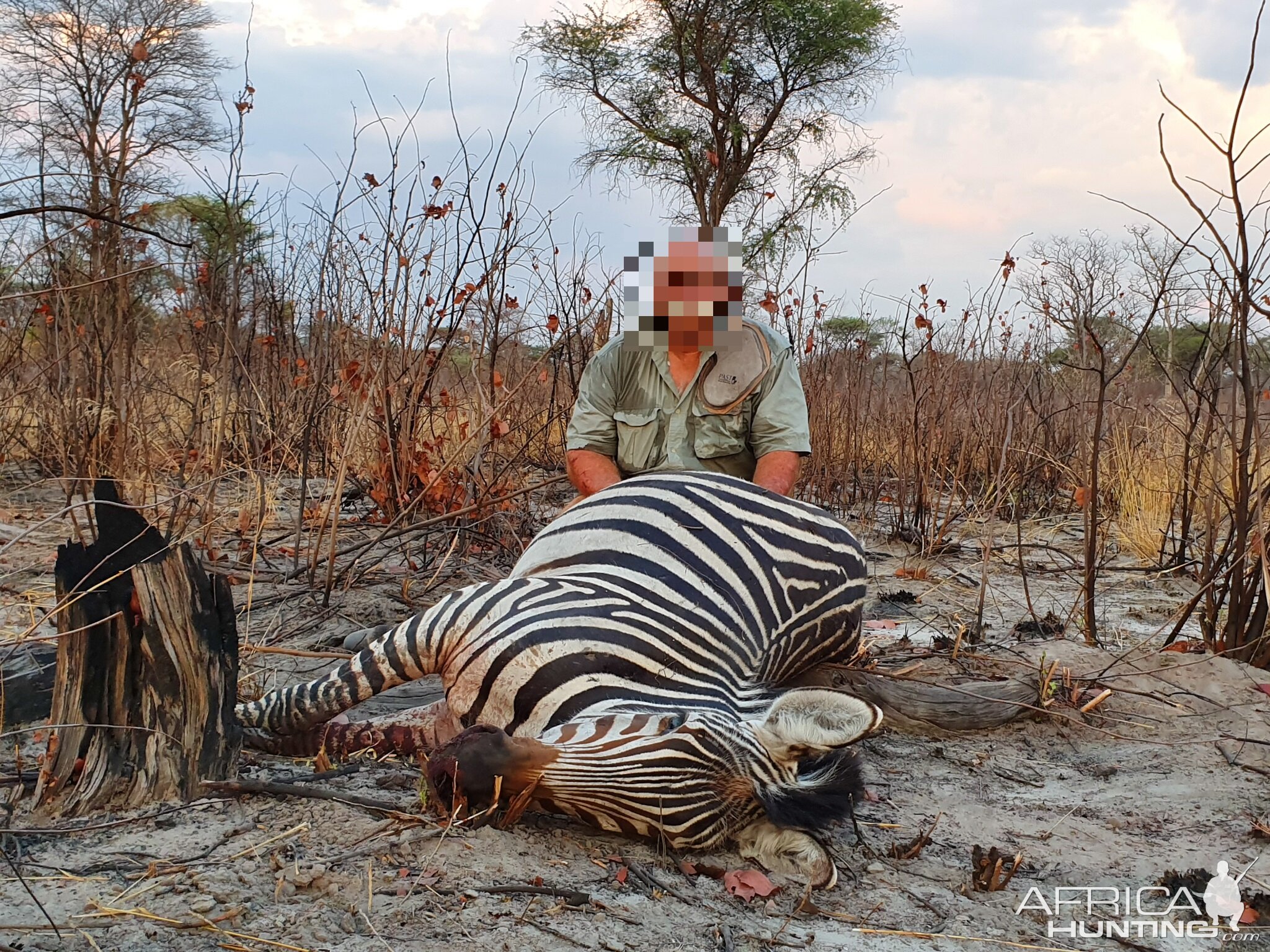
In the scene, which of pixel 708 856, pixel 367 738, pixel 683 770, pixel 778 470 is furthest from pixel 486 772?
pixel 778 470

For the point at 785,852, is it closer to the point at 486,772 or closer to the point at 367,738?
the point at 486,772

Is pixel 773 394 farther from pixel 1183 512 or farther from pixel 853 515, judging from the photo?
pixel 853 515

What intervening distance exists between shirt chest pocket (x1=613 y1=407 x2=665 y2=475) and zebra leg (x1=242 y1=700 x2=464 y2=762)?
1.32m

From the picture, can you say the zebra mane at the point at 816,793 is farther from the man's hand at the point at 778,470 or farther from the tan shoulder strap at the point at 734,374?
the tan shoulder strap at the point at 734,374

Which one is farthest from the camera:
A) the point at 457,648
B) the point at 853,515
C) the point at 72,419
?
the point at 853,515

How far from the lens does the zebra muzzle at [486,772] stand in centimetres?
178

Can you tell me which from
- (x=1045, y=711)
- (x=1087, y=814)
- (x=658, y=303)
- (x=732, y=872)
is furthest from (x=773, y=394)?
(x=732, y=872)

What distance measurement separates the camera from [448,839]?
186 cm

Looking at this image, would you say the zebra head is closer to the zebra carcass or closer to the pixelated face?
the zebra carcass

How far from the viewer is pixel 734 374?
335 cm

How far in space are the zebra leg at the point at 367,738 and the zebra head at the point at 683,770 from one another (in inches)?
20.7

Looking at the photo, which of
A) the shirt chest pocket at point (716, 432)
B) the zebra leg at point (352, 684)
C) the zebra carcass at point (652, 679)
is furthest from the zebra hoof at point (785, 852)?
the shirt chest pocket at point (716, 432)

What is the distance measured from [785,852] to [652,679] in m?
0.43

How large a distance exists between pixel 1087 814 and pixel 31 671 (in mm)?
2724
